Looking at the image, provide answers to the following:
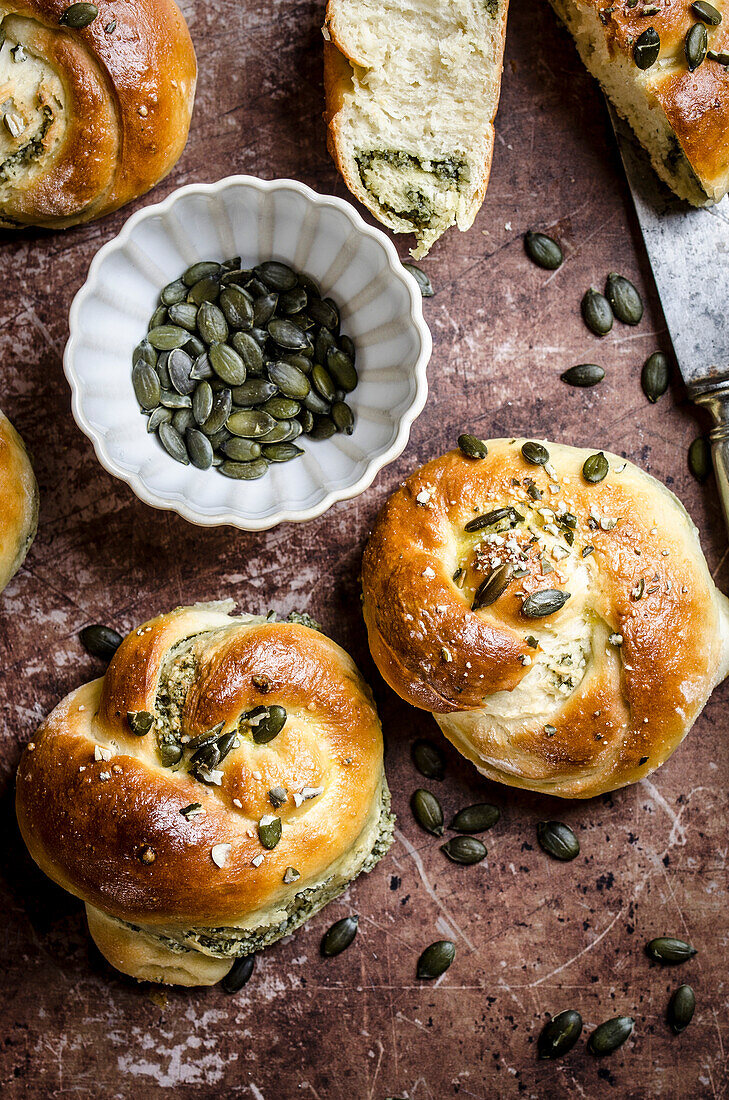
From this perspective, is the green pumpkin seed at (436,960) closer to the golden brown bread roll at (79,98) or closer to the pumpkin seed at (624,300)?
the pumpkin seed at (624,300)

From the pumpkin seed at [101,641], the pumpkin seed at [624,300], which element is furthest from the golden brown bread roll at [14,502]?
the pumpkin seed at [624,300]

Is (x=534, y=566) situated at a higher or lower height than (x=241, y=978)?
higher

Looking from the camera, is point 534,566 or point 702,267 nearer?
point 534,566

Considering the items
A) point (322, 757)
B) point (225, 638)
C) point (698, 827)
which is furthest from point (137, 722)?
point (698, 827)

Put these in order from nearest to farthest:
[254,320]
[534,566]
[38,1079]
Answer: [534,566] < [254,320] < [38,1079]

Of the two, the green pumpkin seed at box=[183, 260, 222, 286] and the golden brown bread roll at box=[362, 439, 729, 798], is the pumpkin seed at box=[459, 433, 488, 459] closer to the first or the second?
the golden brown bread roll at box=[362, 439, 729, 798]

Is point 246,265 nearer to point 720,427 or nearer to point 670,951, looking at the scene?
point 720,427

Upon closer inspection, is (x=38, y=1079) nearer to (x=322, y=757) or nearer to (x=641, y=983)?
(x=322, y=757)

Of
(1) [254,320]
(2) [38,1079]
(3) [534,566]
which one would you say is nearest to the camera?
(3) [534,566]
